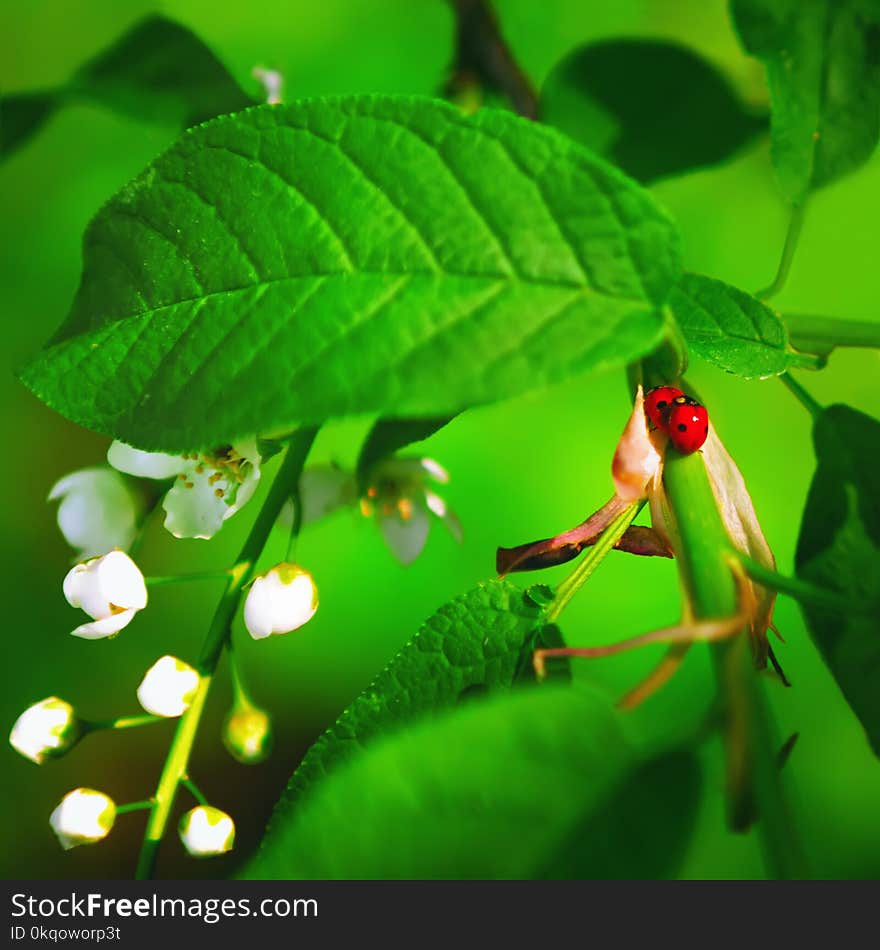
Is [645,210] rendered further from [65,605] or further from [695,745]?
[65,605]

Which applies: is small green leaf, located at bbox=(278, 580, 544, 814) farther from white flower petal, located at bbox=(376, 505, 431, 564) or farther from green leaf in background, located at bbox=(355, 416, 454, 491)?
white flower petal, located at bbox=(376, 505, 431, 564)

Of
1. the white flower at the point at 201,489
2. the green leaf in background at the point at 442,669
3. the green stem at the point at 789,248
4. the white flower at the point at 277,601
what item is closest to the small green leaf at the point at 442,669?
the green leaf in background at the point at 442,669

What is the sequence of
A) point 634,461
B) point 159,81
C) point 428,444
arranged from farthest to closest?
point 428,444 → point 159,81 → point 634,461

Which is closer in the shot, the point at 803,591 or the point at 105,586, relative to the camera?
the point at 803,591

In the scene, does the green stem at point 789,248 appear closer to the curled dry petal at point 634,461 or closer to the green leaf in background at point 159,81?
the curled dry petal at point 634,461

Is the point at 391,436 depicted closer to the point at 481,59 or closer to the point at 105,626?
the point at 105,626

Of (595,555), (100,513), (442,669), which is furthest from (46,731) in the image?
(595,555)

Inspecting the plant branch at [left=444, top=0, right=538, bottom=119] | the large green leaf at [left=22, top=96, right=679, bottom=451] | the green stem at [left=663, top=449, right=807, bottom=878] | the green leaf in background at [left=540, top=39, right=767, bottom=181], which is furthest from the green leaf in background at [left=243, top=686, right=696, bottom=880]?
the plant branch at [left=444, top=0, right=538, bottom=119]
